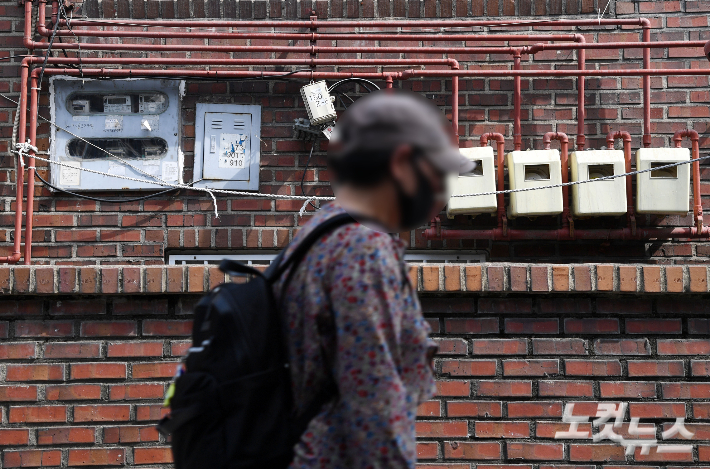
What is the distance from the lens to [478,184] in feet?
10.2

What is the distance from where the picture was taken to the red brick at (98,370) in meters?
2.88

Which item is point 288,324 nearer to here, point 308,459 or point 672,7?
point 308,459

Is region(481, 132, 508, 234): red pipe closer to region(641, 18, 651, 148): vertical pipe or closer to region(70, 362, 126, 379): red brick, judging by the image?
region(641, 18, 651, 148): vertical pipe

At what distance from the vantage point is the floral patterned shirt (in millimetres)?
1156

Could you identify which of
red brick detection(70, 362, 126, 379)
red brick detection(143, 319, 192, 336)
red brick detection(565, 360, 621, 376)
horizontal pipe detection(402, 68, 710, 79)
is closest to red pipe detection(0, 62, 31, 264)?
red brick detection(70, 362, 126, 379)

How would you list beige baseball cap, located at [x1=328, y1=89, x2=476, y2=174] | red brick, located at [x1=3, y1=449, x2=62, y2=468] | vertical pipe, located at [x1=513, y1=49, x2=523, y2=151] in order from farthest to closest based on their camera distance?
vertical pipe, located at [x1=513, y1=49, x2=523, y2=151] → red brick, located at [x1=3, y1=449, x2=62, y2=468] → beige baseball cap, located at [x1=328, y1=89, x2=476, y2=174]

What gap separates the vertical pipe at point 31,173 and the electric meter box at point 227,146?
0.79m

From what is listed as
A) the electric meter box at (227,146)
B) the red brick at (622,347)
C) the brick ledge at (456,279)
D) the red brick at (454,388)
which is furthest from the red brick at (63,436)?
the red brick at (622,347)

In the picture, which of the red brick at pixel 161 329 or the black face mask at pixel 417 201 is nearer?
the black face mask at pixel 417 201

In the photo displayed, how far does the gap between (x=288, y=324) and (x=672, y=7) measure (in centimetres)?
321

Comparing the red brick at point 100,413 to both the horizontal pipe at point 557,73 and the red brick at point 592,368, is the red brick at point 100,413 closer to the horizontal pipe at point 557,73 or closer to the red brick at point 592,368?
the red brick at point 592,368

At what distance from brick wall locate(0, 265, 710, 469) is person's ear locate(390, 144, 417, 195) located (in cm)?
172

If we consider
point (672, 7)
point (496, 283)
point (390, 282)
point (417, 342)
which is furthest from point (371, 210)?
point (672, 7)

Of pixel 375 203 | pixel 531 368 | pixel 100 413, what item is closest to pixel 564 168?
pixel 531 368
